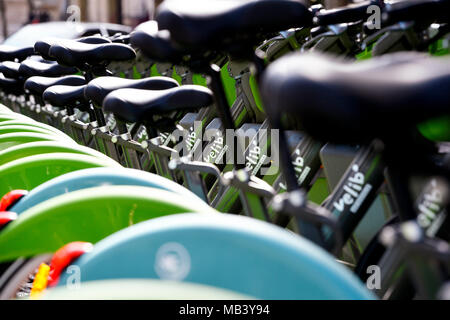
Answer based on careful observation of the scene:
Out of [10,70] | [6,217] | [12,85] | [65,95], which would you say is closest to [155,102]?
[6,217]

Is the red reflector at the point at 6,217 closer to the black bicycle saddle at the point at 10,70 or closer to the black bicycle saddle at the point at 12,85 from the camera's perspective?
the black bicycle saddle at the point at 10,70

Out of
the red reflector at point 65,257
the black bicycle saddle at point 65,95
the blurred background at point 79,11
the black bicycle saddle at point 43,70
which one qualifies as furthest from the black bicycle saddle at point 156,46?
the blurred background at point 79,11

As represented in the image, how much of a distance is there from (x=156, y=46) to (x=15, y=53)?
4.71 meters

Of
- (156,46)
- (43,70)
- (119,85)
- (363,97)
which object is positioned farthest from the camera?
(43,70)

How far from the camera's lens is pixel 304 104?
3.37 feet

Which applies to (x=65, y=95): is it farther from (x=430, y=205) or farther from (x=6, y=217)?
(x=430, y=205)

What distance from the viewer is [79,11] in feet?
53.8

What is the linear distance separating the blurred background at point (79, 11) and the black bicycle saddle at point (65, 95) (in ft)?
25.8

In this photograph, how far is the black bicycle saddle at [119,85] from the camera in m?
2.68

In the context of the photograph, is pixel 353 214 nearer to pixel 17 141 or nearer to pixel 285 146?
pixel 285 146

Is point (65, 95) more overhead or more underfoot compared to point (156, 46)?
more underfoot

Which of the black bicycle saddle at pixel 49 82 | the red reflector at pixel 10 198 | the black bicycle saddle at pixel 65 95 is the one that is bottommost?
the black bicycle saddle at pixel 49 82

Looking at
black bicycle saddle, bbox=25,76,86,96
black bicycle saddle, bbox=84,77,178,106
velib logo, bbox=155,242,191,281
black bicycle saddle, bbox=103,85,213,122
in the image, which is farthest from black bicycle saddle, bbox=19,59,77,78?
velib logo, bbox=155,242,191,281
